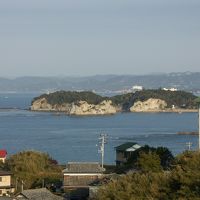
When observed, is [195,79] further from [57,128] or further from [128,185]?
[128,185]

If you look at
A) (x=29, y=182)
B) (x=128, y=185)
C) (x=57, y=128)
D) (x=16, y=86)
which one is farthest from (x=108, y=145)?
(x=16, y=86)

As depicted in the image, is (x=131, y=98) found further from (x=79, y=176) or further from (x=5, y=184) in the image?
(x=79, y=176)

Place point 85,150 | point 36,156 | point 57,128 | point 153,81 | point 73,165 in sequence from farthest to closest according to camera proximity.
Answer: point 153,81
point 57,128
point 85,150
point 36,156
point 73,165

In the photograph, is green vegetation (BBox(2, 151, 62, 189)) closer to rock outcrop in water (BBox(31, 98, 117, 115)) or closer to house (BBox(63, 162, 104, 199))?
house (BBox(63, 162, 104, 199))

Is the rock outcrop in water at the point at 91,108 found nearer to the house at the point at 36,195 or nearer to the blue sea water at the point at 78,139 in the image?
the blue sea water at the point at 78,139

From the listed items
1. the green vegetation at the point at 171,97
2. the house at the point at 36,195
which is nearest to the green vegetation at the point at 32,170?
the house at the point at 36,195

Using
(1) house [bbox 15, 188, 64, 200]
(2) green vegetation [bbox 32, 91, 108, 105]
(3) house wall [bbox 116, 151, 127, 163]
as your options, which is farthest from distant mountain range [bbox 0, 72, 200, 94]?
(1) house [bbox 15, 188, 64, 200]
